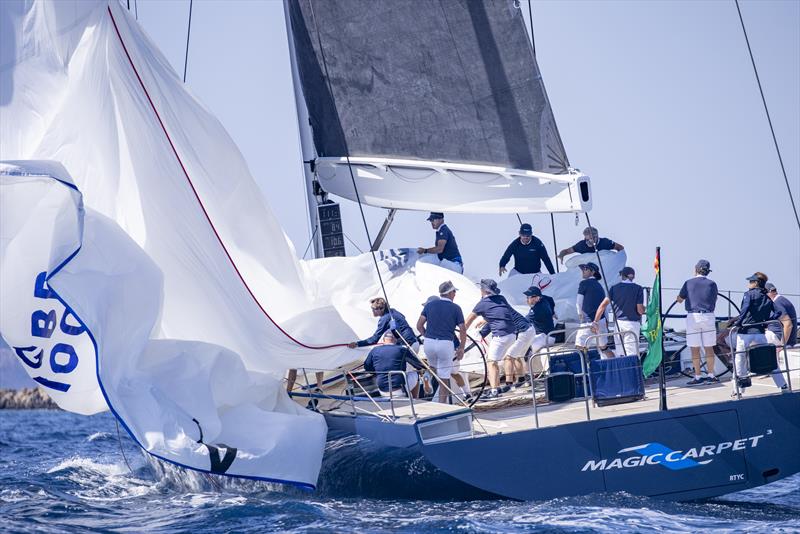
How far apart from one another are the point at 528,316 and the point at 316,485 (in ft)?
12.4

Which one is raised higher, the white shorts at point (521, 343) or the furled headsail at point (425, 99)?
the furled headsail at point (425, 99)

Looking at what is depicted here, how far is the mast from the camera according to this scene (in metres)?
15.5

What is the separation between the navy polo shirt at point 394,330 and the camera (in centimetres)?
1238

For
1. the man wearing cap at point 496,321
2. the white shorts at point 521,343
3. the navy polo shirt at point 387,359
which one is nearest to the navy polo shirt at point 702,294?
the white shorts at point 521,343

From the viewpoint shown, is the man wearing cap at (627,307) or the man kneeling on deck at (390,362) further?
the man wearing cap at (627,307)

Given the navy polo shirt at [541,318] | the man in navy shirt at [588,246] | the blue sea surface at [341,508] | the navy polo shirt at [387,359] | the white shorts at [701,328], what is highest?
the man in navy shirt at [588,246]

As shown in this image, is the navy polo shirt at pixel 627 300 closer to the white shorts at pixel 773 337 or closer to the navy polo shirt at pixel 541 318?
the navy polo shirt at pixel 541 318

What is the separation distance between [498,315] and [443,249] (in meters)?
3.18

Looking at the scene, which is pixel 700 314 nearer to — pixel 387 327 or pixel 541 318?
pixel 541 318

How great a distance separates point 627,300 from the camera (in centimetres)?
1351

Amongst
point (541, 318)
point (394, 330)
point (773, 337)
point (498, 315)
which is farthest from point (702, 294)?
point (394, 330)

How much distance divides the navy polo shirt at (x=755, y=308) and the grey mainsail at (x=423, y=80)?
11.7 feet

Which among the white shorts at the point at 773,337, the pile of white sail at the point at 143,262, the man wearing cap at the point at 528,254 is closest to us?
the pile of white sail at the point at 143,262

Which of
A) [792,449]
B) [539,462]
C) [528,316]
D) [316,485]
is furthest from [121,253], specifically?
[792,449]
